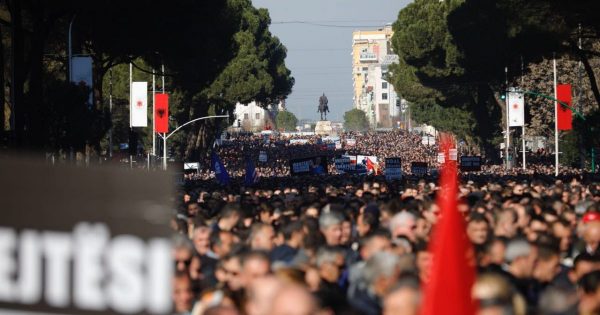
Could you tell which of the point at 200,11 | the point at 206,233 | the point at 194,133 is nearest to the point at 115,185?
the point at 206,233

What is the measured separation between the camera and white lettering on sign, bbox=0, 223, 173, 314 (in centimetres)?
432

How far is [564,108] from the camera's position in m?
55.0

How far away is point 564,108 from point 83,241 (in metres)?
51.6

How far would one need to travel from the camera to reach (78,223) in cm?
449

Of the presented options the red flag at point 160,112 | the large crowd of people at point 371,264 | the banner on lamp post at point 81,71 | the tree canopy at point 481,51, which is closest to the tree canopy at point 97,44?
the banner on lamp post at point 81,71

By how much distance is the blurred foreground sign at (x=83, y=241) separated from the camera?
434cm

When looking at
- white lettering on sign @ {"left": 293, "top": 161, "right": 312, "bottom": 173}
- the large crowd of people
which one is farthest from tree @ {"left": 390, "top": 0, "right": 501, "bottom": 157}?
the large crowd of people

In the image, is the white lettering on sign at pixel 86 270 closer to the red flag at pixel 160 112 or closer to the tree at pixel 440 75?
the red flag at pixel 160 112

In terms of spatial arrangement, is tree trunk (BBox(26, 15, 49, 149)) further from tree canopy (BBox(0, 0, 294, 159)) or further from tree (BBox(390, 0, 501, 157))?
tree (BBox(390, 0, 501, 157))

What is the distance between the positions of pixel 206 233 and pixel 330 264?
2012 mm

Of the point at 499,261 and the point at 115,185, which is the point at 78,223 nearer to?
the point at 115,185

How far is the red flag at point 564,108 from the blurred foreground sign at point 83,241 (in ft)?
163

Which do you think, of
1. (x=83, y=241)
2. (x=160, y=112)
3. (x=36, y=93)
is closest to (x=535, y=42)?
(x=160, y=112)

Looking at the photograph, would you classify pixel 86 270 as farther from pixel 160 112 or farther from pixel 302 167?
pixel 160 112
